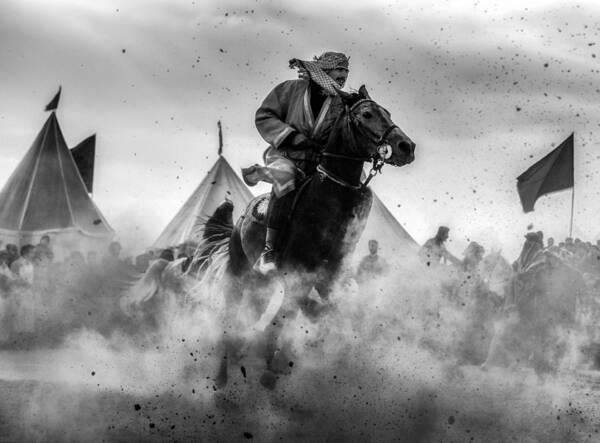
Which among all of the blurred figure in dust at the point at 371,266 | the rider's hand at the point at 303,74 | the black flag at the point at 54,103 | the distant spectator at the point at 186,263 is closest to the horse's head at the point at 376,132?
the rider's hand at the point at 303,74

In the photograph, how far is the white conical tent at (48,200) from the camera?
15.6 m

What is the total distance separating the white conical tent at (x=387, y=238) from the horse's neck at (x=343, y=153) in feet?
3.03

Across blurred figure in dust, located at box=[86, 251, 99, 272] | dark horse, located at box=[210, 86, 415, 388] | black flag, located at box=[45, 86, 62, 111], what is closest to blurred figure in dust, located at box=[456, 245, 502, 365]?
dark horse, located at box=[210, 86, 415, 388]

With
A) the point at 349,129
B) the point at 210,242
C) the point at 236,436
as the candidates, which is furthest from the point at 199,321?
the point at 349,129

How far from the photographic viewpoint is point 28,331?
46.2ft

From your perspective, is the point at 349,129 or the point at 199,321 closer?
the point at 349,129

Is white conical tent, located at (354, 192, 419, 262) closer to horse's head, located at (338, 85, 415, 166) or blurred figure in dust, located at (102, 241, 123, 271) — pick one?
horse's head, located at (338, 85, 415, 166)

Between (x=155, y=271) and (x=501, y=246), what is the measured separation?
4280 millimetres

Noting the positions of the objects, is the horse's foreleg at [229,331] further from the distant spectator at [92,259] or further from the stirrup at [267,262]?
the distant spectator at [92,259]

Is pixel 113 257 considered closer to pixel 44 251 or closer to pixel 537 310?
pixel 44 251

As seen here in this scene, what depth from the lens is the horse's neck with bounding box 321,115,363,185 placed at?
34.4ft

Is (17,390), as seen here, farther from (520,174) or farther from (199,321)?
(520,174)

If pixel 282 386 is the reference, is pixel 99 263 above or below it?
above

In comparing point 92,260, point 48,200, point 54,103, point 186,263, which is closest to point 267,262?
point 186,263
